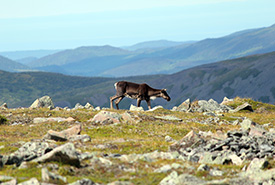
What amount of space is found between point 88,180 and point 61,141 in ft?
29.3

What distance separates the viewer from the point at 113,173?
14.4 m

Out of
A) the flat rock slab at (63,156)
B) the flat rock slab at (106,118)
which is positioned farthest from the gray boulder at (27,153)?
the flat rock slab at (106,118)

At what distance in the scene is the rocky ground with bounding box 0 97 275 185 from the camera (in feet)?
44.8

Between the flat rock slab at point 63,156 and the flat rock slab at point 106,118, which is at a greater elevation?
the flat rock slab at point 63,156

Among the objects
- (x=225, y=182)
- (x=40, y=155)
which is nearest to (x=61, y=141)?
(x=40, y=155)

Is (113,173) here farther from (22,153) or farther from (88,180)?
(22,153)

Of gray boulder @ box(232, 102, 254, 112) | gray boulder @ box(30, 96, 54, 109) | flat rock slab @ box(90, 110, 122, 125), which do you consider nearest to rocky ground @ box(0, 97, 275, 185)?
flat rock slab @ box(90, 110, 122, 125)

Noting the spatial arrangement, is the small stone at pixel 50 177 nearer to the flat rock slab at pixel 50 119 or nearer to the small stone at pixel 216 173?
the small stone at pixel 216 173

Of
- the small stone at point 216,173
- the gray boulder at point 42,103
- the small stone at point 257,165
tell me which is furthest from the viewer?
the gray boulder at point 42,103

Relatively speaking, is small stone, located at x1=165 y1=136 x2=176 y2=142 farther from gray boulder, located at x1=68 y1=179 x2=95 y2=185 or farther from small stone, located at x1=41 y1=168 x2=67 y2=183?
gray boulder, located at x1=68 y1=179 x2=95 y2=185

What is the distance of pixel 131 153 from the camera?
18312 mm

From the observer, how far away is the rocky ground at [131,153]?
13.6 meters

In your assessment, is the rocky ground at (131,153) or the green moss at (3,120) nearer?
the rocky ground at (131,153)

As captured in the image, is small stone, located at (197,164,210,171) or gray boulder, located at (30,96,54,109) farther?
gray boulder, located at (30,96,54,109)
